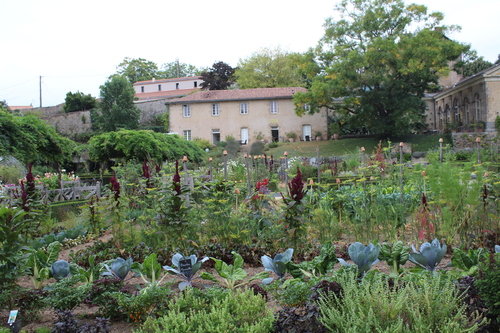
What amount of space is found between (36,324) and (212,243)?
2.30 m

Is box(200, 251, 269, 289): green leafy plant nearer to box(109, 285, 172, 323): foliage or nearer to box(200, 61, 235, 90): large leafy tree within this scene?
box(109, 285, 172, 323): foliage

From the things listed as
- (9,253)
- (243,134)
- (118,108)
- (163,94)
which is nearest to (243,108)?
(243,134)

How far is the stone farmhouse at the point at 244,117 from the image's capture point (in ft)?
112

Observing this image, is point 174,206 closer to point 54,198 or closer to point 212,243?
point 212,243

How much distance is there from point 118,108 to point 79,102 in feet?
21.1

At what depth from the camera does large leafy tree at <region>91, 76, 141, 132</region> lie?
38250 millimetres

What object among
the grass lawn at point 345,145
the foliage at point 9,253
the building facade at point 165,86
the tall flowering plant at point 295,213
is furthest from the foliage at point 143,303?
the building facade at point 165,86

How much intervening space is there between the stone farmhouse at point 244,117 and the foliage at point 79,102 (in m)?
11.4

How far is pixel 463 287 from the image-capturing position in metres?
2.87

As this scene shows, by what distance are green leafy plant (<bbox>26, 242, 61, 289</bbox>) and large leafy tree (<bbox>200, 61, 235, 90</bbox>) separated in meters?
40.0

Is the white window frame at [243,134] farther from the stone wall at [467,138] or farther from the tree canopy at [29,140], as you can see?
the tree canopy at [29,140]

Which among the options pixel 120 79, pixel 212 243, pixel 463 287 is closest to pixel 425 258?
pixel 463 287

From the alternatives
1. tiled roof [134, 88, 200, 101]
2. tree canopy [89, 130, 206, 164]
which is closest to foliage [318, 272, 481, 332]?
tree canopy [89, 130, 206, 164]

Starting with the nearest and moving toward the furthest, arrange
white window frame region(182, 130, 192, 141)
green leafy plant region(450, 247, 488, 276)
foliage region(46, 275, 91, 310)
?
foliage region(46, 275, 91, 310)
green leafy plant region(450, 247, 488, 276)
white window frame region(182, 130, 192, 141)
